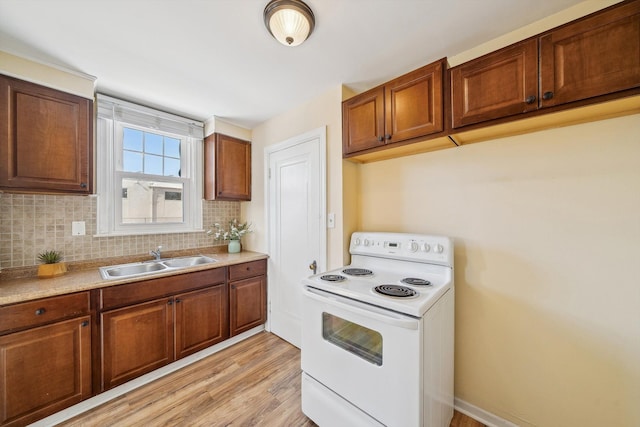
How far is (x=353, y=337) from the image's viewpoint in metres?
1.42

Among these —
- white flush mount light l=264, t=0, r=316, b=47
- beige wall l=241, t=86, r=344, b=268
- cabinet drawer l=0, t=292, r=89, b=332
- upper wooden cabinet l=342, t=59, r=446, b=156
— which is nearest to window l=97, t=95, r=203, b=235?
beige wall l=241, t=86, r=344, b=268

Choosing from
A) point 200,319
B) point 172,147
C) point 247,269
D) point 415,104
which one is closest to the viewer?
point 415,104

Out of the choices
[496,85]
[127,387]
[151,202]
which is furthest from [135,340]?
[496,85]

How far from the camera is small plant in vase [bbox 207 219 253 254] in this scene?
113 inches

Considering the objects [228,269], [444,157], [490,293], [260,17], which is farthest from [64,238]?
[490,293]

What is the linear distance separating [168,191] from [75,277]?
1120 mm

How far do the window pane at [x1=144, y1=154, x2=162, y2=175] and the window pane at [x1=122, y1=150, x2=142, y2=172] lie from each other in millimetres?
53

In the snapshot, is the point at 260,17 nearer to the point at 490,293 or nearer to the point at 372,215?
the point at 372,215

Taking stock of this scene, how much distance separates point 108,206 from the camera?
85.8 inches

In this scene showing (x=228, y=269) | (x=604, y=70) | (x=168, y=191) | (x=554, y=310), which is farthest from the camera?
(x=168, y=191)

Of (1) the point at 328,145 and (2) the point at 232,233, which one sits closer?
(1) the point at 328,145

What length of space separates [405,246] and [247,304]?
177 centimetres

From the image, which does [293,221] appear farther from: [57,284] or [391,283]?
[57,284]

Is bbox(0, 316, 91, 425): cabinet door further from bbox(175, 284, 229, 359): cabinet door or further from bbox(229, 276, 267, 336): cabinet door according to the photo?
bbox(229, 276, 267, 336): cabinet door
